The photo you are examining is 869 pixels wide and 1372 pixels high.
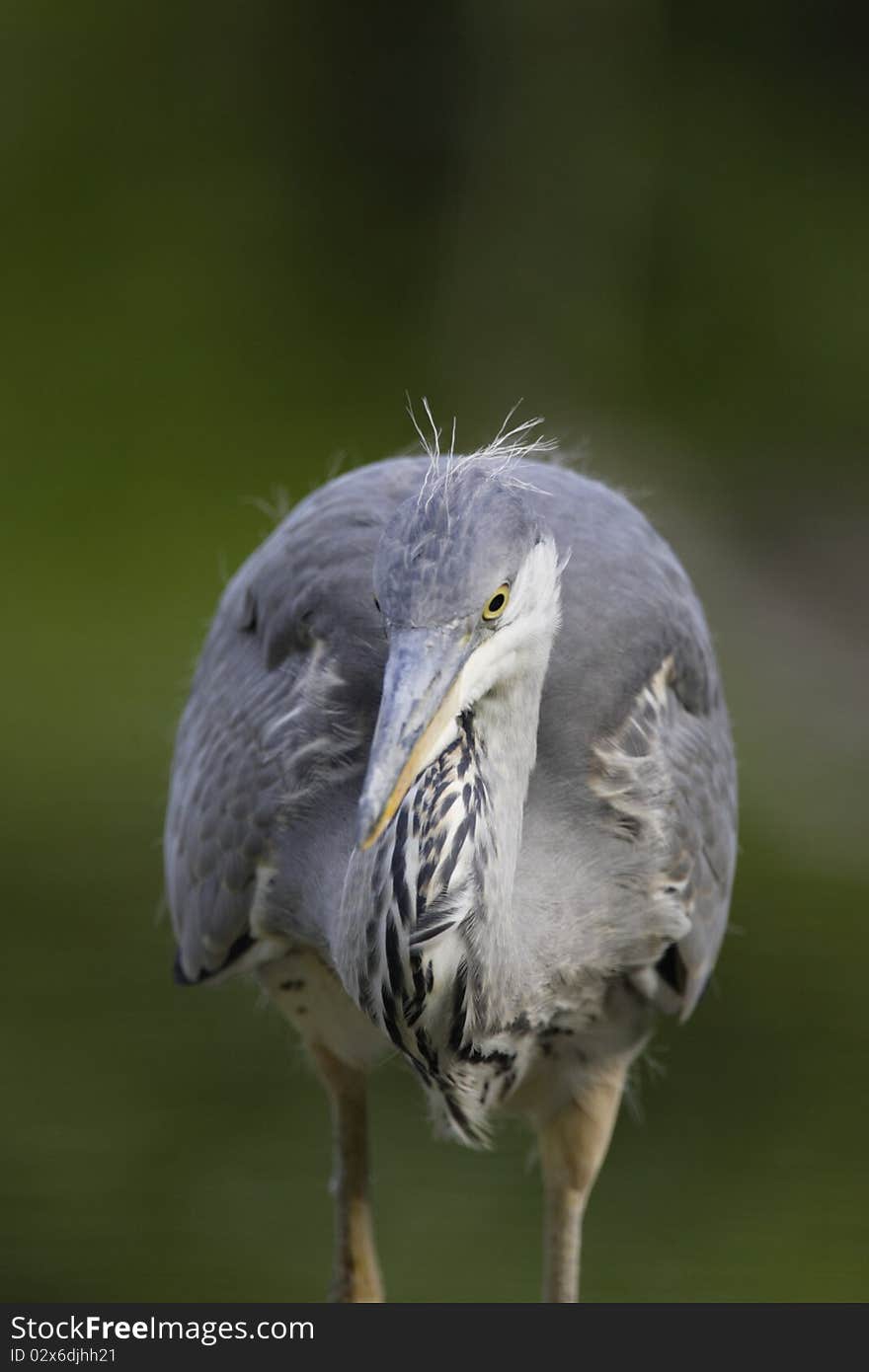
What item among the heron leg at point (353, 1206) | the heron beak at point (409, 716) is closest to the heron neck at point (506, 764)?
the heron beak at point (409, 716)

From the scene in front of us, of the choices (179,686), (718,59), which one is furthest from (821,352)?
(179,686)

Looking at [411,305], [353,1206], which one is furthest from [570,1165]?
[411,305]

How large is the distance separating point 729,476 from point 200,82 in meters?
2.66

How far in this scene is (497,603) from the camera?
1829 millimetres

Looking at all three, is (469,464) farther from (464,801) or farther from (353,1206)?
(353,1206)

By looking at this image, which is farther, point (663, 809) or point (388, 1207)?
point (388, 1207)

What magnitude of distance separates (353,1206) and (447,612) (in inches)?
49.2

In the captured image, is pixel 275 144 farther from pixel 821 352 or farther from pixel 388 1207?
pixel 388 1207

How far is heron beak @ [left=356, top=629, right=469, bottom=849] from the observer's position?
5.46 ft

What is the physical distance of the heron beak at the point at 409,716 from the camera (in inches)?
65.5

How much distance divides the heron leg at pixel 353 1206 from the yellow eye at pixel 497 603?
105 centimetres

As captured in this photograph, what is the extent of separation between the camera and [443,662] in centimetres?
174

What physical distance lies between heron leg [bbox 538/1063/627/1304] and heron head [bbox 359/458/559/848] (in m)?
0.82

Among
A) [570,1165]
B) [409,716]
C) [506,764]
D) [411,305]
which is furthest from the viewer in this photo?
[411,305]
